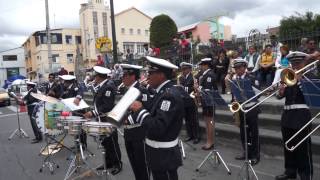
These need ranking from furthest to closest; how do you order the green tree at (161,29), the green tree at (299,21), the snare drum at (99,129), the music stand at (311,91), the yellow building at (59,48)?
the yellow building at (59,48), the green tree at (161,29), the green tree at (299,21), the snare drum at (99,129), the music stand at (311,91)

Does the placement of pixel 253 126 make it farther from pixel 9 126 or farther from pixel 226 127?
pixel 9 126

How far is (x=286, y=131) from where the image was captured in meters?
6.69

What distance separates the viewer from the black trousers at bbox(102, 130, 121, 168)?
8219mm

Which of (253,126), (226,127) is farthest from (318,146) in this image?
(226,127)

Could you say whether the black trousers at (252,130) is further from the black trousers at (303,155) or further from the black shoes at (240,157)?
the black trousers at (303,155)

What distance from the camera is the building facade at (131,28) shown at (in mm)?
70562

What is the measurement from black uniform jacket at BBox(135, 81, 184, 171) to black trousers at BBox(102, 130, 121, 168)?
3.47 meters

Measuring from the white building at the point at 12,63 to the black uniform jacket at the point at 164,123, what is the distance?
82933mm

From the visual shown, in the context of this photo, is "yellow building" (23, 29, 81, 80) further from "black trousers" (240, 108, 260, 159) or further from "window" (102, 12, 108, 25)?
"black trousers" (240, 108, 260, 159)

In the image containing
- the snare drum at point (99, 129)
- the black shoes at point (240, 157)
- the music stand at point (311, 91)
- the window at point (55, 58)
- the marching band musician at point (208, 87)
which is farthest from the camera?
the window at point (55, 58)

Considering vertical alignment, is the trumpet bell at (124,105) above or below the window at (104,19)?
below

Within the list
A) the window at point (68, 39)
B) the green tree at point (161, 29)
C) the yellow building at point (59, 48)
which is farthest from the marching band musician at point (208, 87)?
the window at point (68, 39)

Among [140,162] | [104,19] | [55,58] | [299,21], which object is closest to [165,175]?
[140,162]

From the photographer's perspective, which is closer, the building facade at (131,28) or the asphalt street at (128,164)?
the asphalt street at (128,164)
